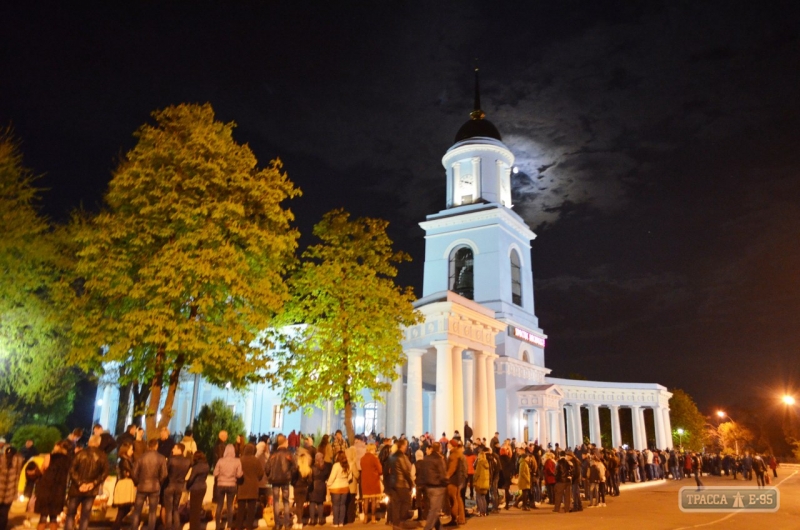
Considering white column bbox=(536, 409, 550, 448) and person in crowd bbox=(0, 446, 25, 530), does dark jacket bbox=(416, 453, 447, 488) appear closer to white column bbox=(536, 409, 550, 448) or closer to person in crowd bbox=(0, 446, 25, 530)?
person in crowd bbox=(0, 446, 25, 530)

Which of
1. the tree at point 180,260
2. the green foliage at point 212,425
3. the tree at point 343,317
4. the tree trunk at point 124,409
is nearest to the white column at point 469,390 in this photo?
the tree at point 343,317

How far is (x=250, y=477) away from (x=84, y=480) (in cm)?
308

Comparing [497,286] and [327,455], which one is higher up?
[497,286]

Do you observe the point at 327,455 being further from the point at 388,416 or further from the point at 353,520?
the point at 388,416

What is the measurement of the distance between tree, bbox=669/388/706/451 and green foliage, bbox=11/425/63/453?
225ft

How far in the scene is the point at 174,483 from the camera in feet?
38.4

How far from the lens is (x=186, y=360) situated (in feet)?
63.2

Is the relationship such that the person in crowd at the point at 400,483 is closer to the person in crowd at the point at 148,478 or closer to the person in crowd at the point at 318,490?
the person in crowd at the point at 318,490

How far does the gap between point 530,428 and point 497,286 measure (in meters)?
11.5

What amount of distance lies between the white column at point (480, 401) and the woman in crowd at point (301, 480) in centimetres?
1701

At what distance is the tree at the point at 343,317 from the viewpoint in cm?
2294

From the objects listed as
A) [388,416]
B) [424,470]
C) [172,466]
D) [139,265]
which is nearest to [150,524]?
[172,466]

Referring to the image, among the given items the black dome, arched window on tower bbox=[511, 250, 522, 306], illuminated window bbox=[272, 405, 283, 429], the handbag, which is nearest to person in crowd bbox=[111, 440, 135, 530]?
the handbag

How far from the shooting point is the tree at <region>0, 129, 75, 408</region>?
20.4m
